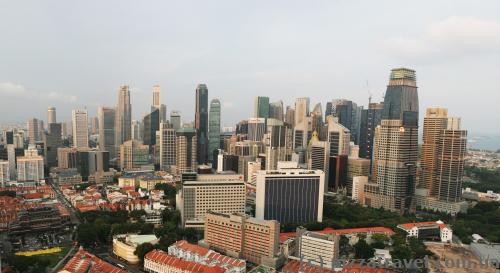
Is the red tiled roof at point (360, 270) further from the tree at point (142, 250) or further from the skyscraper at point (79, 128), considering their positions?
the skyscraper at point (79, 128)

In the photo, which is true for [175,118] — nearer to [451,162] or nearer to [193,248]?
[451,162]

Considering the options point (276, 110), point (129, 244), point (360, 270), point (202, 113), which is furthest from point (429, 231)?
point (276, 110)

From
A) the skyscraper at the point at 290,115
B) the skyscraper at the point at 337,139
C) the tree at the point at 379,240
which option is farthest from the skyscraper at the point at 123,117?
the tree at the point at 379,240

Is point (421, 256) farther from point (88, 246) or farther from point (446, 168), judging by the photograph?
point (88, 246)

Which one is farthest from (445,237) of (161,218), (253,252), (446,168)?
(161,218)

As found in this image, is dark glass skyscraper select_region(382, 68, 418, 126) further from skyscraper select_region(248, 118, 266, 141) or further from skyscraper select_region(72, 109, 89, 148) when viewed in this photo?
skyscraper select_region(72, 109, 89, 148)
